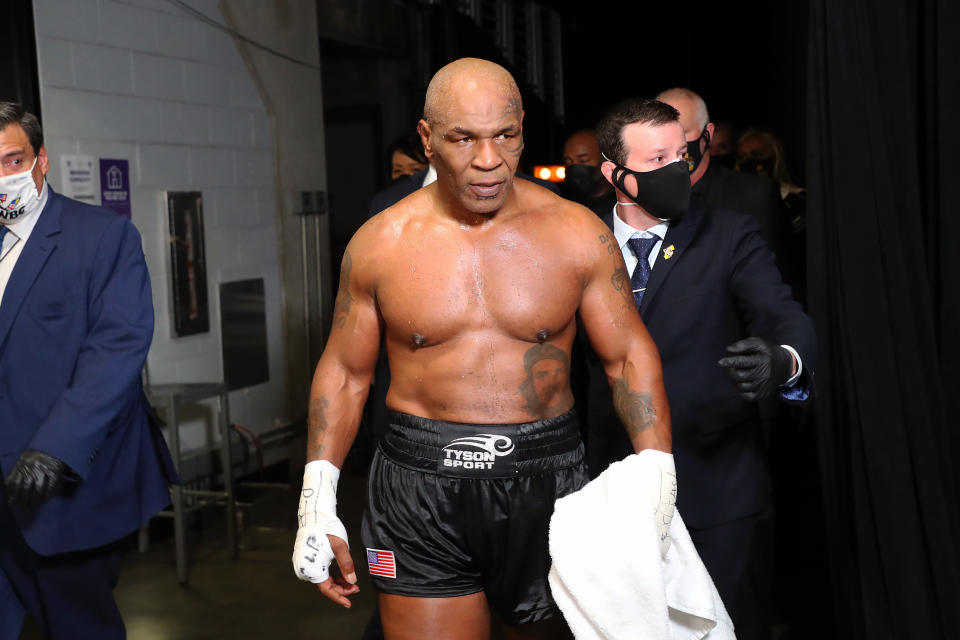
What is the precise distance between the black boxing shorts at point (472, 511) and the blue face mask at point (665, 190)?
609 millimetres

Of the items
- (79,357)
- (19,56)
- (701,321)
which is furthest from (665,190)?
(19,56)

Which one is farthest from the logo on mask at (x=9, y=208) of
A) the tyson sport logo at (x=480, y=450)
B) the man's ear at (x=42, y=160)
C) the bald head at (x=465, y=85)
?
the tyson sport logo at (x=480, y=450)

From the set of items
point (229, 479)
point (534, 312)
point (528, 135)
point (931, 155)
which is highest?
point (528, 135)

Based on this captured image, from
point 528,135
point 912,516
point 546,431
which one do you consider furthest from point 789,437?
point 528,135

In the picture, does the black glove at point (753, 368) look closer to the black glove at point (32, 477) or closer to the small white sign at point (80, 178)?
the black glove at point (32, 477)

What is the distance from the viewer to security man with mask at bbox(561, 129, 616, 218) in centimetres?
250

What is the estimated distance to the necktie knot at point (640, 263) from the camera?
7.52ft

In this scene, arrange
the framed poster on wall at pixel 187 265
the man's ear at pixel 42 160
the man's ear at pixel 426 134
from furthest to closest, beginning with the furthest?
1. the framed poster on wall at pixel 187 265
2. the man's ear at pixel 42 160
3. the man's ear at pixel 426 134

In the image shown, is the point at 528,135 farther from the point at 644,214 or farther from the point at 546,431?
the point at 546,431

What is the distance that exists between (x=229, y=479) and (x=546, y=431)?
2663mm

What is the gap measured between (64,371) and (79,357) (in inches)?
2.0

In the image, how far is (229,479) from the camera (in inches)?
167

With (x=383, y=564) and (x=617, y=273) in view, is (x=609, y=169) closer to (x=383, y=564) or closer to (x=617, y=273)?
(x=617, y=273)

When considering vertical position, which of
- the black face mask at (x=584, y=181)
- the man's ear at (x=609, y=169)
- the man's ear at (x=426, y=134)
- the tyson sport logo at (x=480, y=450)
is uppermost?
the black face mask at (x=584, y=181)
